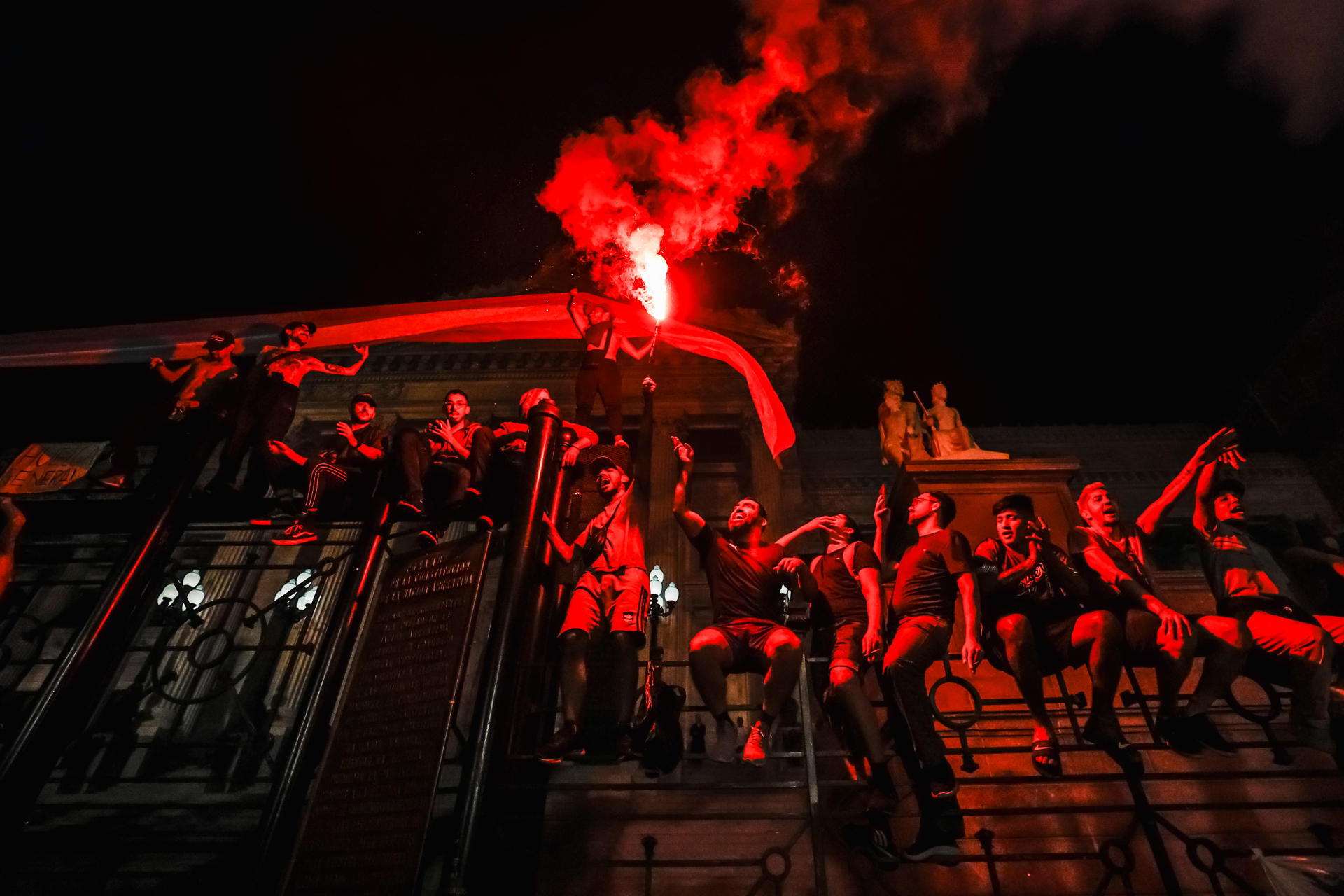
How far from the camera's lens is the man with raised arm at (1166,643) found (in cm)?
552

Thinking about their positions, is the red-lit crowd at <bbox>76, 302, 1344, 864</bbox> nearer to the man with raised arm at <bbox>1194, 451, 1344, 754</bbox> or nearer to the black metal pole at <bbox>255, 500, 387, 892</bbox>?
the man with raised arm at <bbox>1194, 451, 1344, 754</bbox>

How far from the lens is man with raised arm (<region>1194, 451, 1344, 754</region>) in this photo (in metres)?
5.74

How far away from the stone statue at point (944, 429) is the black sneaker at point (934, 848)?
695 centimetres

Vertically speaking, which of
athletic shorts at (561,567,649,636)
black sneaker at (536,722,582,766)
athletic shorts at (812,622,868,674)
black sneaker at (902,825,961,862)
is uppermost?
athletic shorts at (561,567,649,636)

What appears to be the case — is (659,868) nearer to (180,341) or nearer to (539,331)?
(539,331)

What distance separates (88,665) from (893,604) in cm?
649

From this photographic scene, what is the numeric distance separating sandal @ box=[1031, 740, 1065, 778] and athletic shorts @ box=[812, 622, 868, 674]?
1.40 metres

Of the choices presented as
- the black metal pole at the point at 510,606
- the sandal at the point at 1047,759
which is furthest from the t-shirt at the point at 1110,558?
the black metal pole at the point at 510,606

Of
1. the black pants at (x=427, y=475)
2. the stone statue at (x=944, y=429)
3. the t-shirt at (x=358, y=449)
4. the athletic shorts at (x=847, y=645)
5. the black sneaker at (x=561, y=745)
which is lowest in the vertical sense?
the black sneaker at (x=561, y=745)

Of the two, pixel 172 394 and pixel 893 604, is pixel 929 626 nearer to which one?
pixel 893 604

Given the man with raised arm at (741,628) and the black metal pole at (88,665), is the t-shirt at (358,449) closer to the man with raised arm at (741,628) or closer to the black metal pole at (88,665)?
the black metal pole at (88,665)

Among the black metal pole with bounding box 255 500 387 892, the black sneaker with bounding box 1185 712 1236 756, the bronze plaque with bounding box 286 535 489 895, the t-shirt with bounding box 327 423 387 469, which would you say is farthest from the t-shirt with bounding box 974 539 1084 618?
the t-shirt with bounding box 327 423 387 469

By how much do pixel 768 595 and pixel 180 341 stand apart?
7998 mm

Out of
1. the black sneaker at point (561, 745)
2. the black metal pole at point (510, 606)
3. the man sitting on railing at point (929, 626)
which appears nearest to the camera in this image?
the black metal pole at point (510, 606)
